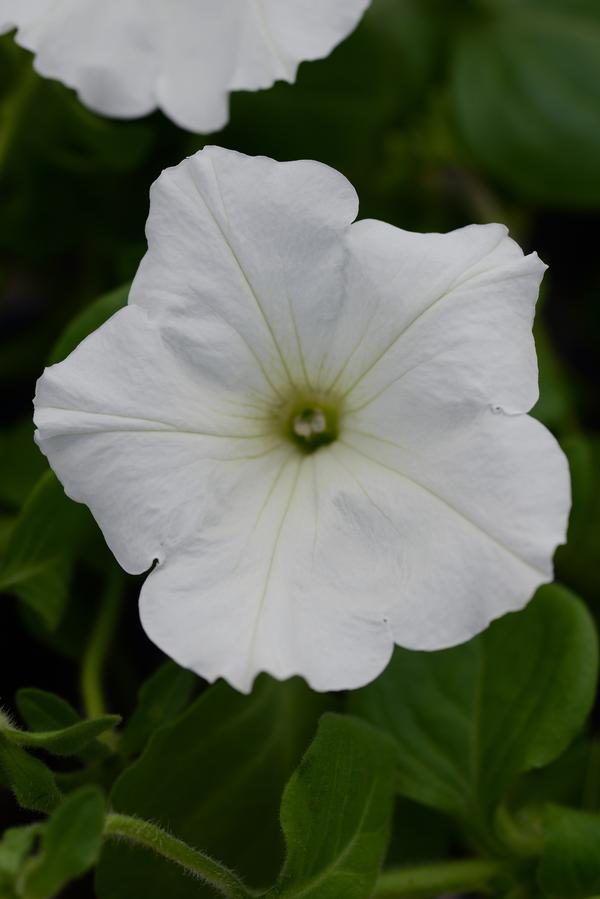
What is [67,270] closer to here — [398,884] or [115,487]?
[115,487]

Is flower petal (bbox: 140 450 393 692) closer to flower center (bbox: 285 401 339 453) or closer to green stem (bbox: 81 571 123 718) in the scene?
flower center (bbox: 285 401 339 453)

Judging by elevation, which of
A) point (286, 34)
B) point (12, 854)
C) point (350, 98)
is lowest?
point (12, 854)

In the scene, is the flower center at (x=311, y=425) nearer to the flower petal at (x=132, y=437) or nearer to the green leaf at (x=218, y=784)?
the flower petal at (x=132, y=437)

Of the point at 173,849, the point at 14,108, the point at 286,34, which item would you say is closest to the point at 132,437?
the point at 173,849

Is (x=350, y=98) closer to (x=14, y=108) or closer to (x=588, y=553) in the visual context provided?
(x=14, y=108)

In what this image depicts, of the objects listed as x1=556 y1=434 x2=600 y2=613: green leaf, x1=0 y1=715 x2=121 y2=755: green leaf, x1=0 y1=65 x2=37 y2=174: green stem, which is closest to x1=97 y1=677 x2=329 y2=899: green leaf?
x1=0 y1=715 x2=121 y2=755: green leaf

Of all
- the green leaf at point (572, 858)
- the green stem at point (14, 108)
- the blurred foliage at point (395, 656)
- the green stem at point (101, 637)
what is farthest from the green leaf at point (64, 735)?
the green stem at point (14, 108)

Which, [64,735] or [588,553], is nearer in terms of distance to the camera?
[64,735]

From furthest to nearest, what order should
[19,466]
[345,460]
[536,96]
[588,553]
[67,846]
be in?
[536,96]
[588,553]
[19,466]
[345,460]
[67,846]
